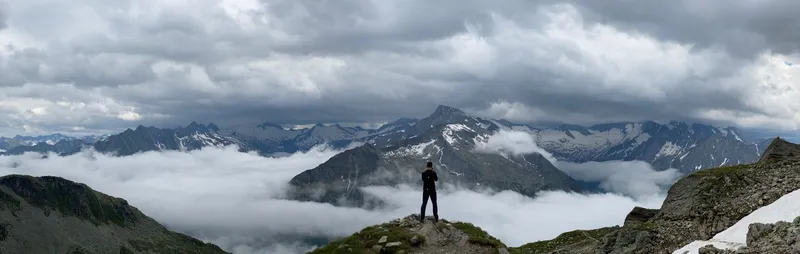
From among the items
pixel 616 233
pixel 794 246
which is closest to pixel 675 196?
pixel 616 233

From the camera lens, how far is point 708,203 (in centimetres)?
3728

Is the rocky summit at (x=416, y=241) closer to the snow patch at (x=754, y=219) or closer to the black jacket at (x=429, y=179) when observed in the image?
the black jacket at (x=429, y=179)

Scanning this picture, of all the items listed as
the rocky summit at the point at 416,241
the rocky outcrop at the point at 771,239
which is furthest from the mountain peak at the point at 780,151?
the rocky summit at the point at 416,241

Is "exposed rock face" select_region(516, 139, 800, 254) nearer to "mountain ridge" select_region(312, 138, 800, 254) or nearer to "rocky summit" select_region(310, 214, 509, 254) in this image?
"mountain ridge" select_region(312, 138, 800, 254)

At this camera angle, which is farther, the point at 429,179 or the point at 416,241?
the point at 429,179

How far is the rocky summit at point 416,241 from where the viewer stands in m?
43.8

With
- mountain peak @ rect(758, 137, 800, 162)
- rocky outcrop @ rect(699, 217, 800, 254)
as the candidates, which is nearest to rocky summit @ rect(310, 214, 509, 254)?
rocky outcrop @ rect(699, 217, 800, 254)

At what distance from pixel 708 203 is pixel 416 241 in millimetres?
21653

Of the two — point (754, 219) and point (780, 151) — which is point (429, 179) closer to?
point (754, 219)

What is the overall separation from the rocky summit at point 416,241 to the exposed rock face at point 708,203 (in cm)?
893

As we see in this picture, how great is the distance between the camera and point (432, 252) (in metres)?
43.7

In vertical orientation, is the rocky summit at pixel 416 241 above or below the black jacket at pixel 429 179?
below

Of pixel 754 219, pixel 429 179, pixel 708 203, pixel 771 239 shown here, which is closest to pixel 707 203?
pixel 708 203

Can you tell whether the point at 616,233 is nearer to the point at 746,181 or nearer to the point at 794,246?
the point at 746,181
